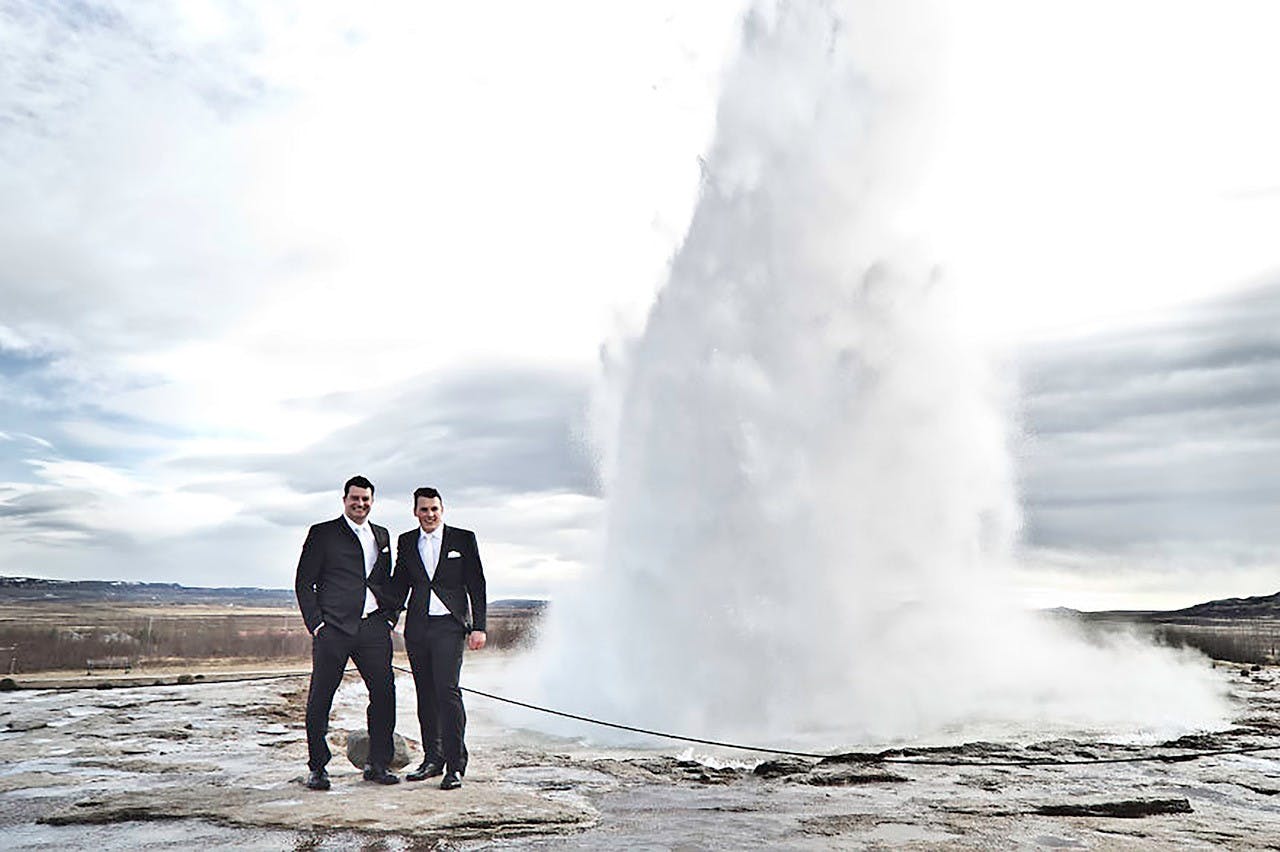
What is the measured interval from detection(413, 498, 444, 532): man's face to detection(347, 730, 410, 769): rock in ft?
6.08

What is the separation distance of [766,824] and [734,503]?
7328 mm

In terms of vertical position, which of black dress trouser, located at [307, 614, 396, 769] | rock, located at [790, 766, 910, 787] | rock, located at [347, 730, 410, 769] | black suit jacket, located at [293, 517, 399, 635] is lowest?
rock, located at [790, 766, 910, 787]

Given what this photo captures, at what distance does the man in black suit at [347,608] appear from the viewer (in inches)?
325

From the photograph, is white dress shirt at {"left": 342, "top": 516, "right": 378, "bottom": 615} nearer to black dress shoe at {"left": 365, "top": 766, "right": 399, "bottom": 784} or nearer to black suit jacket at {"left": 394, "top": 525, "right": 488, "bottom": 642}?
black suit jacket at {"left": 394, "top": 525, "right": 488, "bottom": 642}

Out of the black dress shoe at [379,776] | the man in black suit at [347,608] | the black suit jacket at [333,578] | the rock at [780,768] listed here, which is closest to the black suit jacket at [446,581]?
the man in black suit at [347,608]

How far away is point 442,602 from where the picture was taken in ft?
27.7

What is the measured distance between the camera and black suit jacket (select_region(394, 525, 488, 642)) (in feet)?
27.7

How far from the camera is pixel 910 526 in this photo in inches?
693

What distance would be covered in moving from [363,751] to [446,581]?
1770 millimetres

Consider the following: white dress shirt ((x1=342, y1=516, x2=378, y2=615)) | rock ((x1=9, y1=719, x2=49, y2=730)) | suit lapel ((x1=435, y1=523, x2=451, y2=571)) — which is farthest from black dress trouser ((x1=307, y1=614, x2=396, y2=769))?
rock ((x1=9, y1=719, x2=49, y2=730))

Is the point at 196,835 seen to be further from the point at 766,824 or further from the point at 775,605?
the point at 775,605

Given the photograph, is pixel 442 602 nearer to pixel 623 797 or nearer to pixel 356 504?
pixel 356 504

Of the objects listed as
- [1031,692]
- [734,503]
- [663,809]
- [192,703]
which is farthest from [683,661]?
[192,703]

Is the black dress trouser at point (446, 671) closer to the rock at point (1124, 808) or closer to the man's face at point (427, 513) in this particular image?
the man's face at point (427, 513)
